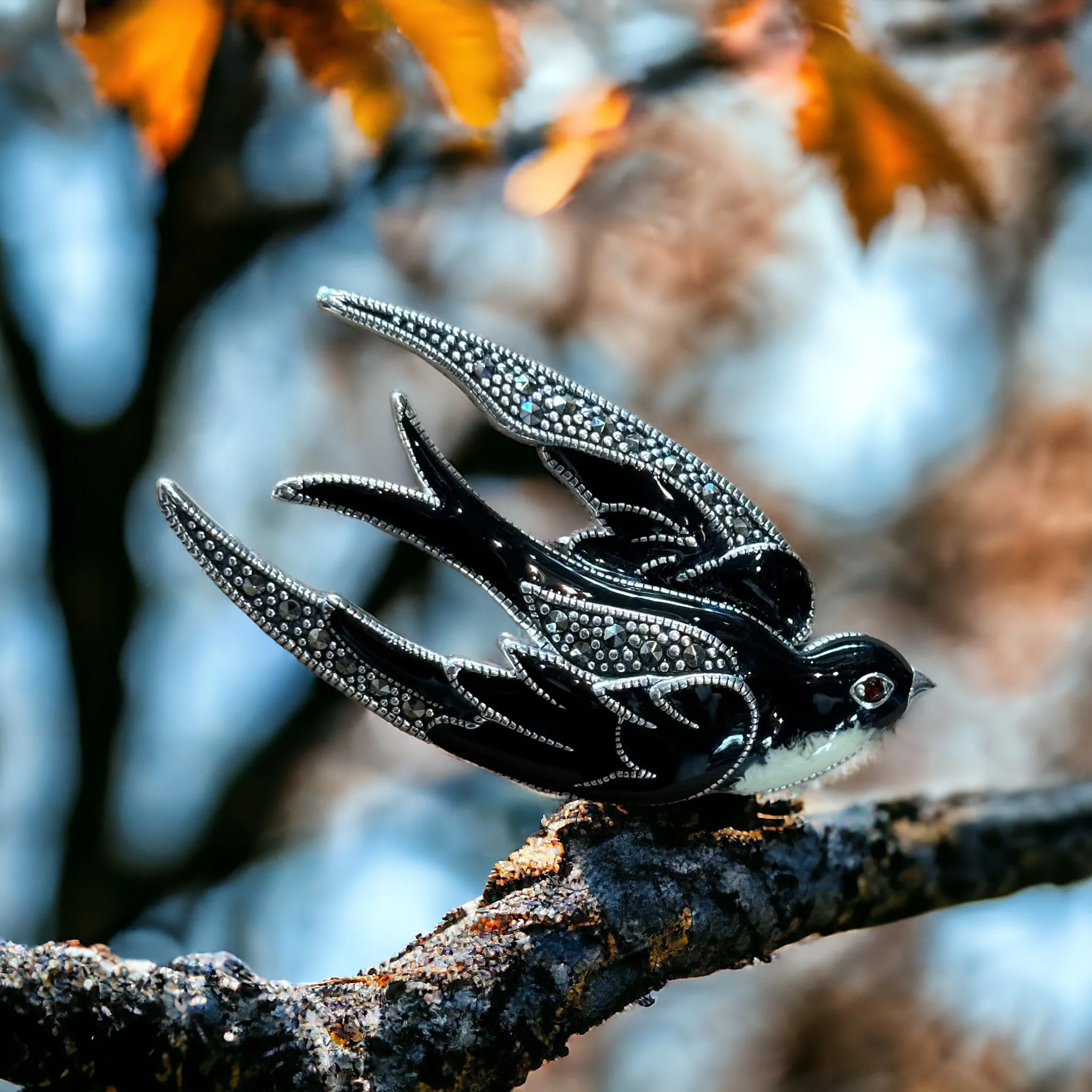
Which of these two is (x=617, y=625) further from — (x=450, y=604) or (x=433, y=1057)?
(x=450, y=604)

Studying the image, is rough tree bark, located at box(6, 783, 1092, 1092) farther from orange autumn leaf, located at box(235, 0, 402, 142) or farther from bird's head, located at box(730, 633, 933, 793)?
orange autumn leaf, located at box(235, 0, 402, 142)

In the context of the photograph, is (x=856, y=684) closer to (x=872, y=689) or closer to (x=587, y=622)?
(x=872, y=689)

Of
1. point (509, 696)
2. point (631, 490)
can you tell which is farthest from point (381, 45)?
point (509, 696)

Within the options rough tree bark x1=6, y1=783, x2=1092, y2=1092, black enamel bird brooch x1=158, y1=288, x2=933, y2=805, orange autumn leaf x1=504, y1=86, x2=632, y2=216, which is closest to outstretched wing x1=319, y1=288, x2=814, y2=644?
black enamel bird brooch x1=158, y1=288, x2=933, y2=805

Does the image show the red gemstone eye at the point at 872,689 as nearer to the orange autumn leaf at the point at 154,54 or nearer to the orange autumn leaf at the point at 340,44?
the orange autumn leaf at the point at 340,44

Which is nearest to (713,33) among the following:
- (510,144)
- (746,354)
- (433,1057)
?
(510,144)
